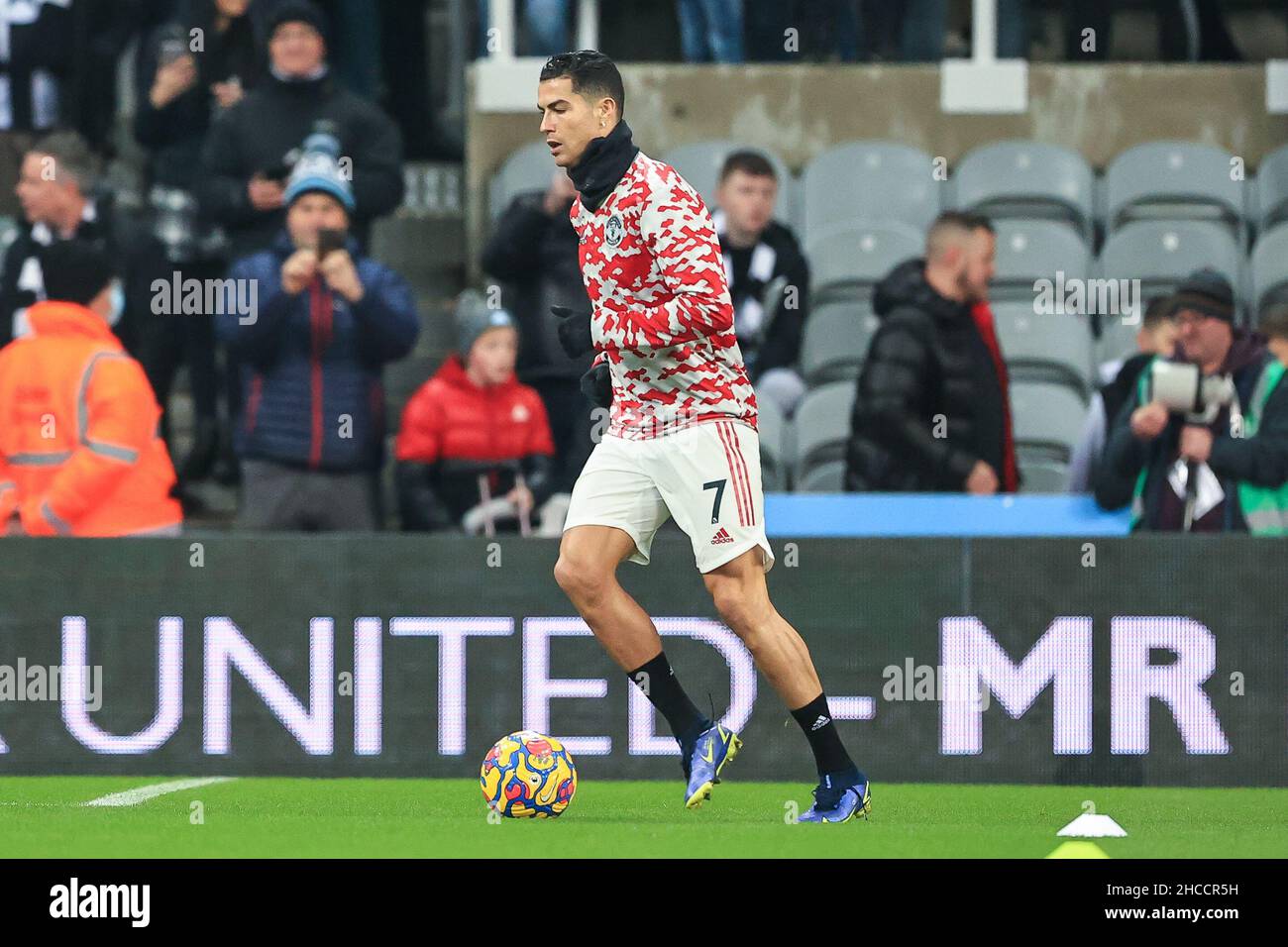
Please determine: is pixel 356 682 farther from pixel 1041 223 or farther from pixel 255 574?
pixel 1041 223

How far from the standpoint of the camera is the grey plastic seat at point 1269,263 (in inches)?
478

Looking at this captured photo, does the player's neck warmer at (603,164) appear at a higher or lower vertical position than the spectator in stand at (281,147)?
lower

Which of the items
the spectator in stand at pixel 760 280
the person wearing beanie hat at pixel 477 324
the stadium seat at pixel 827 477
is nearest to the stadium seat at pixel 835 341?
the spectator in stand at pixel 760 280

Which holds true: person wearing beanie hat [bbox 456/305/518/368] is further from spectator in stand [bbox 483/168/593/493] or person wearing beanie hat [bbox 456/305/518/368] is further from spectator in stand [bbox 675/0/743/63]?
spectator in stand [bbox 675/0/743/63]

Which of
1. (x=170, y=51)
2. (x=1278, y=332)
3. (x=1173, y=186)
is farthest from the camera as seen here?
(x=1173, y=186)

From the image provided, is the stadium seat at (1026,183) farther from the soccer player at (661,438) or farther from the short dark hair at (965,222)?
the soccer player at (661,438)

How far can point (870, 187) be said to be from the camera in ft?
41.3

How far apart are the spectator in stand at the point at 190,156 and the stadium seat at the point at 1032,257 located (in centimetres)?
393

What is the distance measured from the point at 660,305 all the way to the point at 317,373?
371cm

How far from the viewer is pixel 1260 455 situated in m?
9.61

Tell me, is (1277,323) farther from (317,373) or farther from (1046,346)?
(317,373)

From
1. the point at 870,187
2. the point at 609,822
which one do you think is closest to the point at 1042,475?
the point at 870,187

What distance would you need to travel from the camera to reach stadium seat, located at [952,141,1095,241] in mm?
12516

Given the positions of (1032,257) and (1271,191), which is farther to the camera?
(1271,191)
